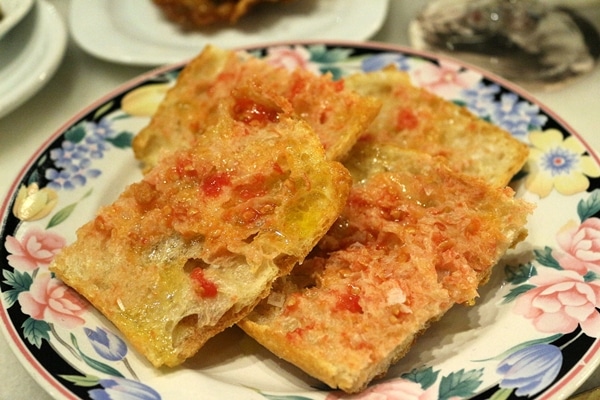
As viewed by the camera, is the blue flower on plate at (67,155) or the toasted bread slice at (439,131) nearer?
the toasted bread slice at (439,131)

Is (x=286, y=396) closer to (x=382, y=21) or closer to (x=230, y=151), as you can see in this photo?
(x=230, y=151)

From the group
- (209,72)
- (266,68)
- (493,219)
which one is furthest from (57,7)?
(493,219)

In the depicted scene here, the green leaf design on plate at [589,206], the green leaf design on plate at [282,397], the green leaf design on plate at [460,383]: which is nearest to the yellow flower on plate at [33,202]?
the green leaf design on plate at [282,397]

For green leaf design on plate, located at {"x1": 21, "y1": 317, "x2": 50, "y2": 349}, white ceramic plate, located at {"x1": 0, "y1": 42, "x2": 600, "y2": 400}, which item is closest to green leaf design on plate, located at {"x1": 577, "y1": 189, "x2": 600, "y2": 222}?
white ceramic plate, located at {"x1": 0, "y1": 42, "x2": 600, "y2": 400}

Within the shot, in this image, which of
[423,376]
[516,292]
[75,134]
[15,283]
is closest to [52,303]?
[15,283]

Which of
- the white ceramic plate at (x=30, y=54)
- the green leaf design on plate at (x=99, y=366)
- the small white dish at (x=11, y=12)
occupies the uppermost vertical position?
the small white dish at (x=11, y=12)

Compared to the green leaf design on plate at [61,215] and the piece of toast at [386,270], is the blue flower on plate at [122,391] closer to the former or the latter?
the piece of toast at [386,270]

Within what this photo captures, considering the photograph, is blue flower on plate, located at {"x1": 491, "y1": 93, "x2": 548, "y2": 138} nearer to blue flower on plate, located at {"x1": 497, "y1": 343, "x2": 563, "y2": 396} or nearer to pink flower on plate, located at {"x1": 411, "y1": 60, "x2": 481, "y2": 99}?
pink flower on plate, located at {"x1": 411, "y1": 60, "x2": 481, "y2": 99}
